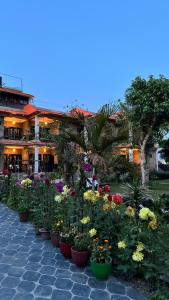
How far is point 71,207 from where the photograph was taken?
588 cm

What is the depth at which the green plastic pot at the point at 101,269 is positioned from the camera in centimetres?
461

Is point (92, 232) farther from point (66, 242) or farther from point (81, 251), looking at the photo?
point (66, 242)

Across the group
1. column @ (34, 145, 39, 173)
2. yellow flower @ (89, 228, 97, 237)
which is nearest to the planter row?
yellow flower @ (89, 228, 97, 237)

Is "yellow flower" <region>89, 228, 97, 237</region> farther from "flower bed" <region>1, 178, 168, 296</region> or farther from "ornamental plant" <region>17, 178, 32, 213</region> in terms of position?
"ornamental plant" <region>17, 178, 32, 213</region>

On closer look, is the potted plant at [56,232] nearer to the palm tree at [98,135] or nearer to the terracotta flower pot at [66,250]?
the terracotta flower pot at [66,250]

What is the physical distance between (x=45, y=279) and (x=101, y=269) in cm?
103

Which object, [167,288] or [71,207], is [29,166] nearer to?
[71,207]

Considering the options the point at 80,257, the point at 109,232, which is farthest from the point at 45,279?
the point at 109,232

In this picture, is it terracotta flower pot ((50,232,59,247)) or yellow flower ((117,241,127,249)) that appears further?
terracotta flower pot ((50,232,59,247))

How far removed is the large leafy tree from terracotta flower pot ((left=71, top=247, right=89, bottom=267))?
1234 cm

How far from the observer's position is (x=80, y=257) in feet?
16.8

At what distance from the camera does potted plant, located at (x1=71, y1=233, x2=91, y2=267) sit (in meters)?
5.12

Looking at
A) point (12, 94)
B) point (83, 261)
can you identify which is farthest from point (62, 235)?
point (12, 94)

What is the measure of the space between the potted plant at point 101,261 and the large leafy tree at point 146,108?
12.6 meters
